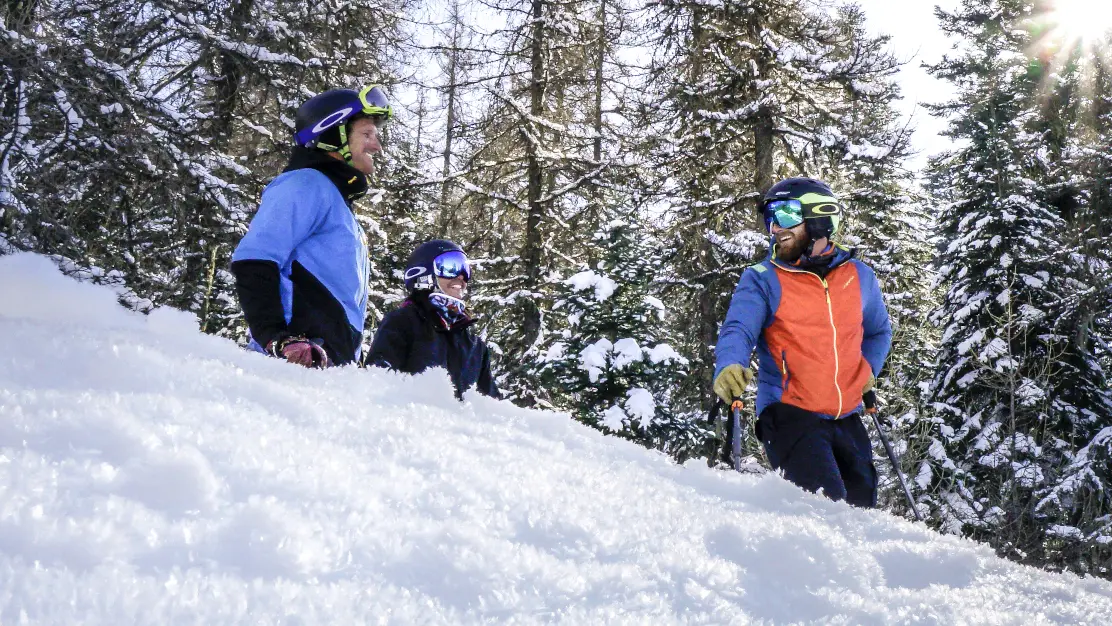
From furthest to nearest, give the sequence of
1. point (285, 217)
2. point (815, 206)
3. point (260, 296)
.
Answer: point (815, 206)
point (285, 217)
point (260, 296)

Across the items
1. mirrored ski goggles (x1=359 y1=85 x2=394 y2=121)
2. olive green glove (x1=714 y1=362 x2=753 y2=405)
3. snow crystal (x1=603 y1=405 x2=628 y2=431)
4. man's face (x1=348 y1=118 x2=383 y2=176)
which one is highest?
mirrored ski goggles (x1=359 y1=85 x2=394 y2=121)

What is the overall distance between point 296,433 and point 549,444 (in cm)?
50

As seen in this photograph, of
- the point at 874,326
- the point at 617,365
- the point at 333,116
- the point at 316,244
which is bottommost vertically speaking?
the point at 617,365

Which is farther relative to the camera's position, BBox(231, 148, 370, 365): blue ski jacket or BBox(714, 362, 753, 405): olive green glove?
BBox(714, 362, 753, 405): olive green glove

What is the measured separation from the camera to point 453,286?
5.03 metres

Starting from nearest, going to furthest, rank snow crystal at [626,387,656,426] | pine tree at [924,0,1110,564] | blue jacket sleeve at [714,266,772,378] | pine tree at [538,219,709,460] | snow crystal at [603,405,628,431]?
blue jacket sleeve at [714,266,772,378] → snow crystal at [603,405,628,431] → snow crystal at [626,387,656,426] → pine tree at [538,219,709,460] → pine tree at [924,0,1110,564]

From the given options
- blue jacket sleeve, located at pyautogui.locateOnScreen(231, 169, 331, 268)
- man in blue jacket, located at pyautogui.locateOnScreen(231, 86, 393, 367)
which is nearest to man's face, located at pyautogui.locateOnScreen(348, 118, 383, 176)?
man in blue jacket, located at pyautogui.locateOnScreen(231, 86, 393, 367)

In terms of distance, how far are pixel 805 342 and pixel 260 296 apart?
2373 millimetres

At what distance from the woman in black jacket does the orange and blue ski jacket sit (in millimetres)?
1503

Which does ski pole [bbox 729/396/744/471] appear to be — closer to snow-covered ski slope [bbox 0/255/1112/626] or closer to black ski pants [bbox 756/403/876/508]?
black ski pants [bbox 756/403/876/508]

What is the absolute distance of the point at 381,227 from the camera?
15797mm

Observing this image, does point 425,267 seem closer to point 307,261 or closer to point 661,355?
point 307,261

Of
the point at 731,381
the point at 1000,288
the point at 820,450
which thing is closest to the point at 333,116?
the point at 731,381

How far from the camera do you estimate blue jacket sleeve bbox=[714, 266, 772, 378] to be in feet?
12.3
